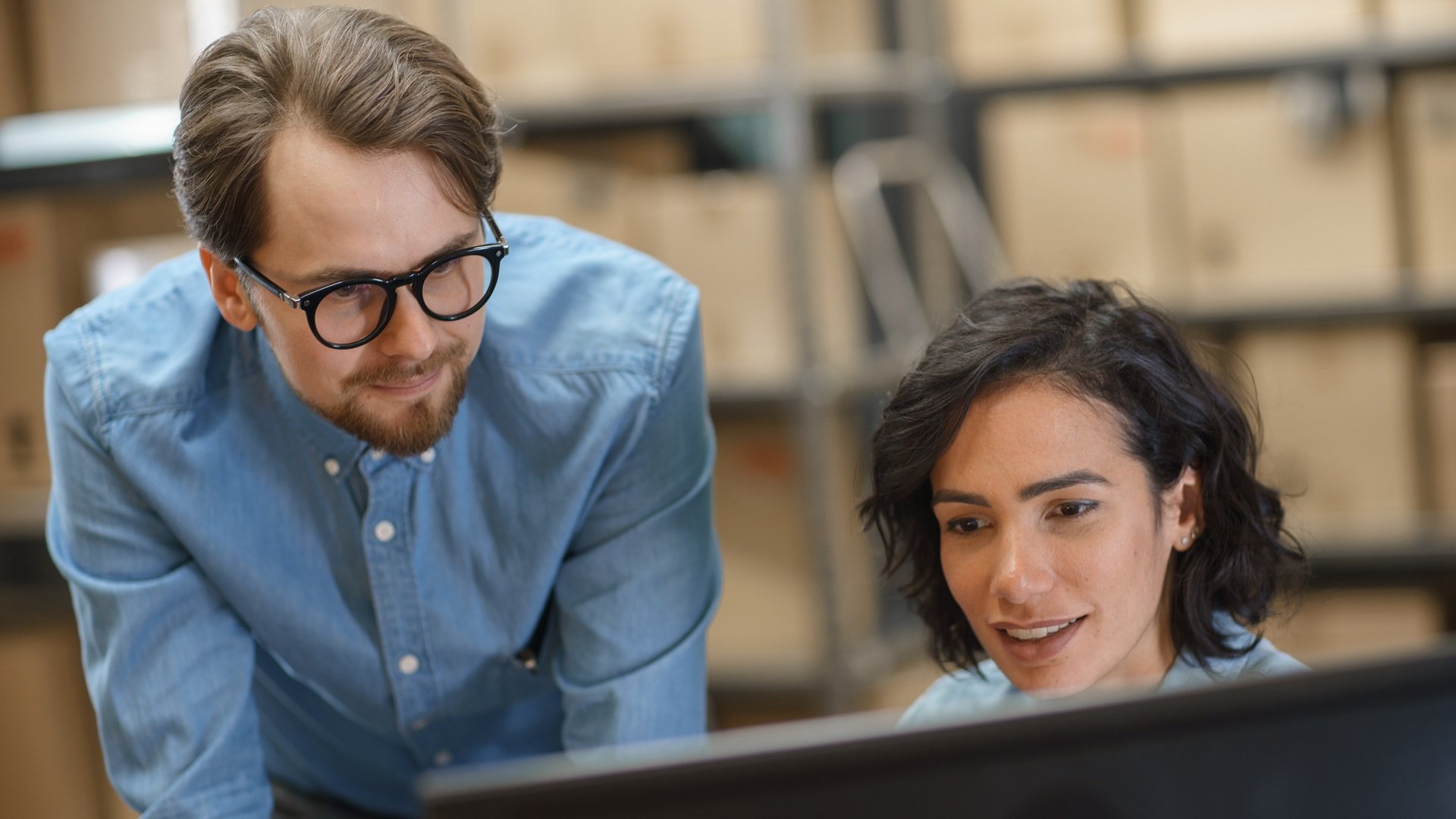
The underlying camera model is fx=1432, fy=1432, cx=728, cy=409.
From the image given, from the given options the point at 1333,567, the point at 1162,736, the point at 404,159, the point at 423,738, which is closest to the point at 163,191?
the point at 423,738

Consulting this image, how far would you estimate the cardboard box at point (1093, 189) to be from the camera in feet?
9.39

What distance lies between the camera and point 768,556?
2.66 metres

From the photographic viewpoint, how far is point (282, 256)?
99 centimetres

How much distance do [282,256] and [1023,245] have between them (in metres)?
2.18

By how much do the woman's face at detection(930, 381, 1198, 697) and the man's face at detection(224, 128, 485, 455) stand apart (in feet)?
1.31

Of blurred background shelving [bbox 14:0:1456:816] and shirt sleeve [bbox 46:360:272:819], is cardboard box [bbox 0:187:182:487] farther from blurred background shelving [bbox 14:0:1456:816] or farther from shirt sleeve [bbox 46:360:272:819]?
shirt sleeve [bbox 46:360:272:819]

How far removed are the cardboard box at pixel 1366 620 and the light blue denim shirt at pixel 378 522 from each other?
196 cm

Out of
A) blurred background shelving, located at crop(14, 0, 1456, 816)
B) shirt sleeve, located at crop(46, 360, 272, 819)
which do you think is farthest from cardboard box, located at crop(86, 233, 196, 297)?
shirt sleeve, located at crop(46, 360, 272, 819)

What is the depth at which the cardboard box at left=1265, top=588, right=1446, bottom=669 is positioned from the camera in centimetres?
280

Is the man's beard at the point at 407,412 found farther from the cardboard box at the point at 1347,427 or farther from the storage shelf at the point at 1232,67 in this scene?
the storage shelf at the point at 1232,67

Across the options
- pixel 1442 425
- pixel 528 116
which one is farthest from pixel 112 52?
pixel 1442 425

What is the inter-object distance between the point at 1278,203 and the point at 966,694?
6.29 ft

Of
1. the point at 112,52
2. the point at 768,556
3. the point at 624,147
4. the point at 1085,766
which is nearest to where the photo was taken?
the point at 1085,766

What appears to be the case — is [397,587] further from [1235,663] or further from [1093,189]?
[1093,189]
